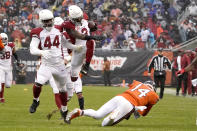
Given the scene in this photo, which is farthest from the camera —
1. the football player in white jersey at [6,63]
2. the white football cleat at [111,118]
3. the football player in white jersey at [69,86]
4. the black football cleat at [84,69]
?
the football player in white jersey at [6,63]

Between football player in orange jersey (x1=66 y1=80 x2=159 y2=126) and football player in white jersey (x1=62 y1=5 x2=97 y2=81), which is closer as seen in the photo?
football player in orange jersey (x1=66 y1=80 x2=159 y2=126)

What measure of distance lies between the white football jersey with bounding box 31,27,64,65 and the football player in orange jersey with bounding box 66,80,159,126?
131 centimetres

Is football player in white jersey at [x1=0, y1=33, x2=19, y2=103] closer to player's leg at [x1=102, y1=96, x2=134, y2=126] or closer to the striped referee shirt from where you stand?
the striped referee shirt

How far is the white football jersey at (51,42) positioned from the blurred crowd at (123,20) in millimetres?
19096

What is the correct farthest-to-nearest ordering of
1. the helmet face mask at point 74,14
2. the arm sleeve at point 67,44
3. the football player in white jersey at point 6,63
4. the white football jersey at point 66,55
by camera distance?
1. the football player in white jersey at point 6,63
2. the white football jersey at point 66,55
3. the helmet face mask at point 74,14
4. the arm sleeve at point 67,44

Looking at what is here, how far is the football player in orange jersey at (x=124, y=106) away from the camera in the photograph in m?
10.0

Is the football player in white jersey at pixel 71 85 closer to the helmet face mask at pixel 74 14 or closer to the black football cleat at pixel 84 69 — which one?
the black football cleat at pixel 84 69

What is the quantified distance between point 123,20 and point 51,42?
68.0ft

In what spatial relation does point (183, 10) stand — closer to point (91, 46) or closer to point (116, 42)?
point (116, 42)

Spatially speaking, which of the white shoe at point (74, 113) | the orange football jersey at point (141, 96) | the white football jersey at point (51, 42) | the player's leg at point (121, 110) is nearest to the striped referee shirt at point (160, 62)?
the white football jersey at point (51, 42)

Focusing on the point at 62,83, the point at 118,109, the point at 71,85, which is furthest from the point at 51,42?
the point at 118,109

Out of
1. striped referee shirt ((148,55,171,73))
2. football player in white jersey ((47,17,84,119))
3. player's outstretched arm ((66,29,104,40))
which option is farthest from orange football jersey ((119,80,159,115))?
striped referee shirt ((148,55,171,73))

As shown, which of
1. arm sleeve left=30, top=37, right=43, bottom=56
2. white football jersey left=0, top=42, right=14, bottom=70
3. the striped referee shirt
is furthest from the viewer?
the striped referee shirt

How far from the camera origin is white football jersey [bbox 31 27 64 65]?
36.2 ft
